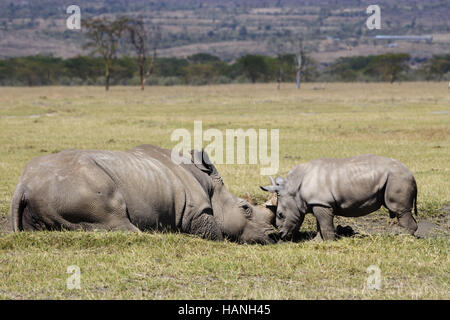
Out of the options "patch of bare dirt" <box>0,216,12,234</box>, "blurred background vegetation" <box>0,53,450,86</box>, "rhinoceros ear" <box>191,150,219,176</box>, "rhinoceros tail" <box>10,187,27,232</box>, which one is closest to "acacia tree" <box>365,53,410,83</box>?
"blurred background vegetation" <box>0,53,450,86</box>

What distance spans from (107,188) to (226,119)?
2209 centimetres

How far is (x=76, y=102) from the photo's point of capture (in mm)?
42375

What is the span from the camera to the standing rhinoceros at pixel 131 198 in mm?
7789

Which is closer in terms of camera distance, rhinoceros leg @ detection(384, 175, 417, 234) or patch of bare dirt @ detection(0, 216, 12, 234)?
rhinoceros leg @ detection(384, 175, 417, 234)

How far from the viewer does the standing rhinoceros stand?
25.6 feet

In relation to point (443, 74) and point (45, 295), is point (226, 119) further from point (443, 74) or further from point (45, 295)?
point (443, 74)

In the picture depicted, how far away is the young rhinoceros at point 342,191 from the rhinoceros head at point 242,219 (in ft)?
0.68

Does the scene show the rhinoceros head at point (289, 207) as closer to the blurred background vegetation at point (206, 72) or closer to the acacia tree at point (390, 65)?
the acacia tree at point (390, 65)

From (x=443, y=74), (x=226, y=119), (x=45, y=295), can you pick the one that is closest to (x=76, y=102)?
(x=226, y=119)

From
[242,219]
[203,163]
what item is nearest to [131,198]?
[203,163]

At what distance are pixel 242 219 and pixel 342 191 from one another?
1.34 m

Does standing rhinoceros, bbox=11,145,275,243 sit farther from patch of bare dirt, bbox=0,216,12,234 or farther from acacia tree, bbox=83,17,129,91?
acacia tree, bbox=83,17,129,91

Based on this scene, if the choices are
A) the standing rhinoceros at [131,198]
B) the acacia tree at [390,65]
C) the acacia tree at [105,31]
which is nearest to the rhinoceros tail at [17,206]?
the standing rhinoceros at [131,198]

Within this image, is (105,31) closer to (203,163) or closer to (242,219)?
(203,163)
